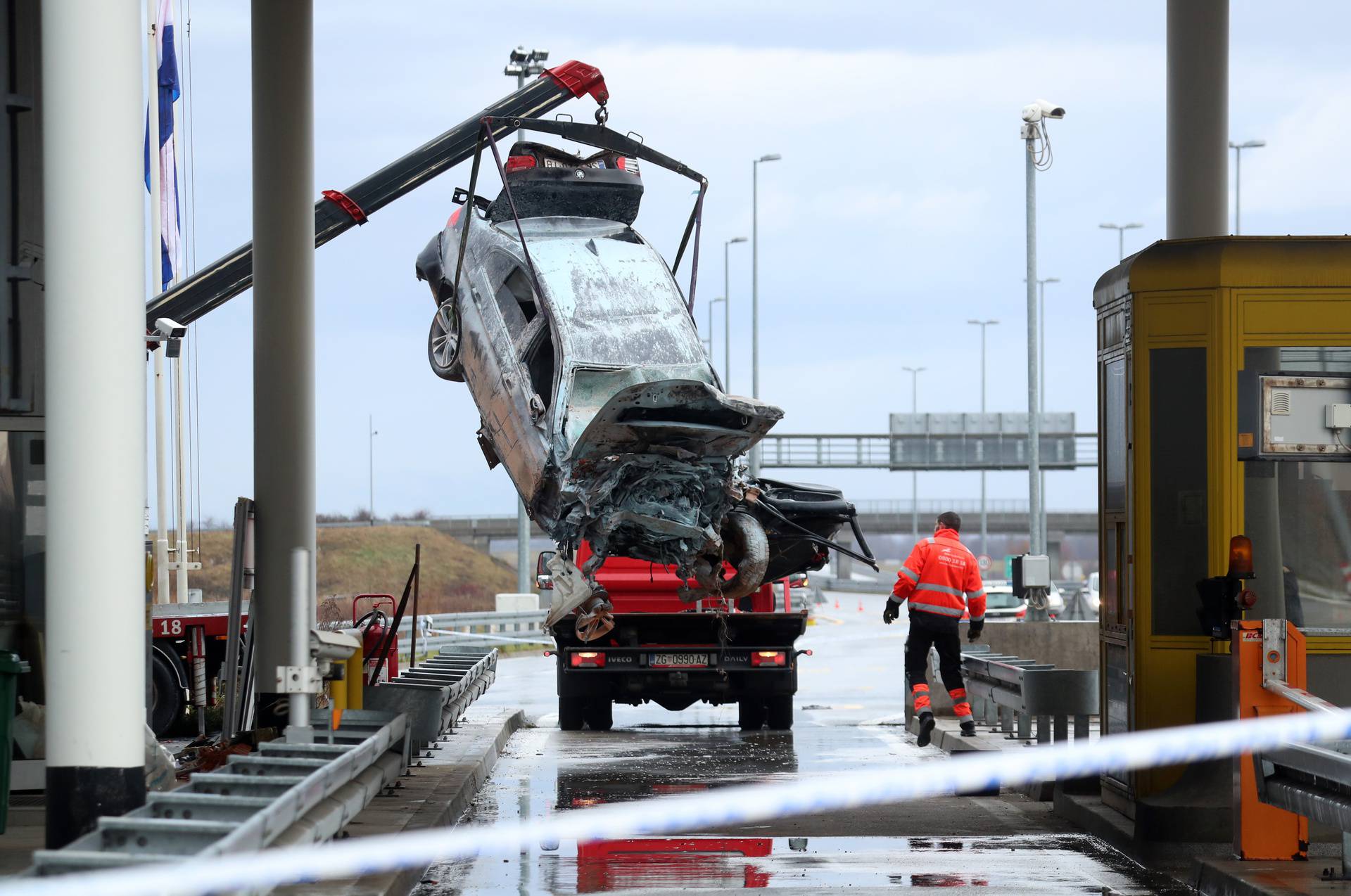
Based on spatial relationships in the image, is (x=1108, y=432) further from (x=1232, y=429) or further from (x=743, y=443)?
(x=743, y=443)

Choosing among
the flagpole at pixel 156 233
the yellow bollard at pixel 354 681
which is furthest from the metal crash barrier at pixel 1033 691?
the flagpole at pixel 156 233

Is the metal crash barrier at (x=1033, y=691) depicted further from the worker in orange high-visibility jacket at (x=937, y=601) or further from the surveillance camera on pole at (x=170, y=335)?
the surveillance camera on pole at (x=170, y=335)

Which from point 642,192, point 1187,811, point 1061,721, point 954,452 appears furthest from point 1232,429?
point 954,452

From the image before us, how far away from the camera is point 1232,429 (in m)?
9.82

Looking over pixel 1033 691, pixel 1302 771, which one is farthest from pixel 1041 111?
pixel 1302 771

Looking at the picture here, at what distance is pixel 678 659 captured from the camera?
17531mm

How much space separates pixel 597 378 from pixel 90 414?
4752mm

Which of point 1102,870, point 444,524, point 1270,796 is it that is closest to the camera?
point 1270,796

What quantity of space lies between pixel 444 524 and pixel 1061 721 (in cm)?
7219

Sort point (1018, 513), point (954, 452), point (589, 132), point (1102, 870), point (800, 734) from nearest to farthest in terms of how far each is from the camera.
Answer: point (1102, 870) < point (589, 132) < point (800, 734) < point (954, 452) < point (1018, 513)

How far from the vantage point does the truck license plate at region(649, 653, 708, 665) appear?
1751cm

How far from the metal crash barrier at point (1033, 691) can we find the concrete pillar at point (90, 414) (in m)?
7.12

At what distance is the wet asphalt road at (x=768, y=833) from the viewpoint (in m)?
9.19

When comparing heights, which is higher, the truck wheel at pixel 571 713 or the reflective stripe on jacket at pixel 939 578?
the reflective stripe on jacket at pixel 939 578
